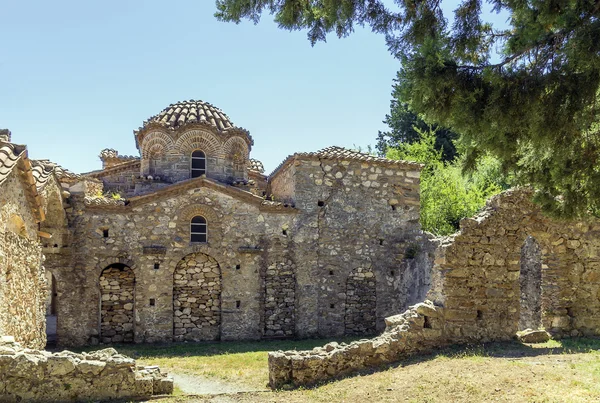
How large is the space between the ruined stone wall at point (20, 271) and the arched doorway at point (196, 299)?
487 centimetres

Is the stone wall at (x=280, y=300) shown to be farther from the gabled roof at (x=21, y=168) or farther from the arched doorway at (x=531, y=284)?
the gabled roof at (x=21, y=168)

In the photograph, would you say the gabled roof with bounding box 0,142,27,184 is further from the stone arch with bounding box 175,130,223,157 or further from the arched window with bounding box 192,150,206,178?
the arched window with bounding box 192,150,206,178

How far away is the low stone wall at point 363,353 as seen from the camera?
370 inches

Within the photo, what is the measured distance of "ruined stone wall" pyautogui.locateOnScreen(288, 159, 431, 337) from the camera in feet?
54.7

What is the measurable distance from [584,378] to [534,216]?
14.0 feet

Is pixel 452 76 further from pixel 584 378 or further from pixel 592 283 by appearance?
pixel 592 283

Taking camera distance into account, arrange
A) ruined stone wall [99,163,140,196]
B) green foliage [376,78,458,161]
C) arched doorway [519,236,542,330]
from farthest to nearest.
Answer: green foliage [376,78,458,161], ruined stone wall [99,163,140,196], arched doorway [519,236,542,330]

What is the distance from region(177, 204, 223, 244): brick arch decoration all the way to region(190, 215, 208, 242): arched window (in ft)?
0.43

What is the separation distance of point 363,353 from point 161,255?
27.5ft

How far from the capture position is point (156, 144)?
18.3m

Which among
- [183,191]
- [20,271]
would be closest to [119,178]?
[183,191]

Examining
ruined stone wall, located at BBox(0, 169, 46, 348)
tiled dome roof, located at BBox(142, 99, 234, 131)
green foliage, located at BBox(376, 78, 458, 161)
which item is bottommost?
ruined stone wall, located at BBox(0, 169, 46, 348)

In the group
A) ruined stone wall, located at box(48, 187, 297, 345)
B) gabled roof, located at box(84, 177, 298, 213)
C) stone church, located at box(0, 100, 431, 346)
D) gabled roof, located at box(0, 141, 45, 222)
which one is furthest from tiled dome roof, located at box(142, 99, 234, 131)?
gabled roof, located at box(0, 141, 45, 222)

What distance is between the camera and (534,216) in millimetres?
11328
